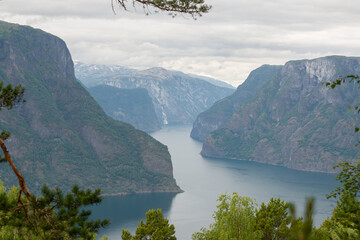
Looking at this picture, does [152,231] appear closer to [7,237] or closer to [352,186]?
[7,237]

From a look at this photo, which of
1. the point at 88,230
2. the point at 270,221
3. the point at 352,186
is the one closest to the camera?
the point at 352,186

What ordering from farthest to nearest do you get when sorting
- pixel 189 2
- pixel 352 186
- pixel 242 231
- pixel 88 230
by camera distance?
pixel 242 231
pixel 189 2
pixel 88 230
pixel 352 186

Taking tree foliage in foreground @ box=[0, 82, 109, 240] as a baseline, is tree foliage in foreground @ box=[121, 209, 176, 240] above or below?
below

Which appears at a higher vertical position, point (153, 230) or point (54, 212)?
point (54, 212)

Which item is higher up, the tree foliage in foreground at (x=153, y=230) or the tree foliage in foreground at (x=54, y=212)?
the tree foliage in foreground at (x=54, y=212)

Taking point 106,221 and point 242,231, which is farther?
point 242,231

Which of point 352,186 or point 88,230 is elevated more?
point 352,186

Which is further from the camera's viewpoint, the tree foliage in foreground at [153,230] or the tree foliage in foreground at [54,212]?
the tree foliage in foreground at [153,230]

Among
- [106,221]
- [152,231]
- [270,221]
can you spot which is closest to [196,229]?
Result: [152,231]

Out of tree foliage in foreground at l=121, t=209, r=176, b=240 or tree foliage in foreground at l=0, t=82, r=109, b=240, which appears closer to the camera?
tree foliage in foreground at l=0, t=82, r=109, b=240

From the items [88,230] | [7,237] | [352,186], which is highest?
[352,186]

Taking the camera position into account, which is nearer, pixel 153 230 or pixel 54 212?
pixel 54 212
